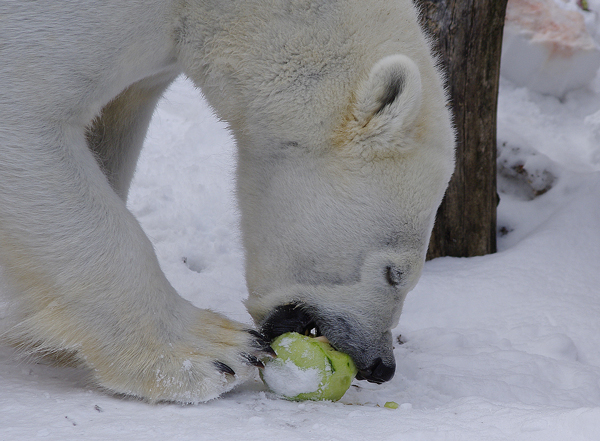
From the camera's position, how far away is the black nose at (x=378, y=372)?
8.10ft

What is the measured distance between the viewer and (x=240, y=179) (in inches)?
105

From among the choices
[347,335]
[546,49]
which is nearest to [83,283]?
[347,335]

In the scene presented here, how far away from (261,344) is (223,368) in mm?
185

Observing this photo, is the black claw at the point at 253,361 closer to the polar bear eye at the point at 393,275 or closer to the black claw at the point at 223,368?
the black claw at the point at 223,368

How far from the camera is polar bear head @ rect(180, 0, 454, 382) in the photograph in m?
2.35

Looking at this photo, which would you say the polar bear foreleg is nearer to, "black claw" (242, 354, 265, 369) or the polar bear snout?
"black claw" (242, 354, 265, 369)

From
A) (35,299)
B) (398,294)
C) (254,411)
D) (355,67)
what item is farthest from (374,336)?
(35,299)

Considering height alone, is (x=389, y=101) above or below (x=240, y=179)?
above

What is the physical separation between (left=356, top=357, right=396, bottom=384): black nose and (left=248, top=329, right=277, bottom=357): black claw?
0.42 meters

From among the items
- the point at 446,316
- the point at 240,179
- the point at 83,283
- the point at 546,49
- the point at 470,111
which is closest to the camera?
the point at 83,283

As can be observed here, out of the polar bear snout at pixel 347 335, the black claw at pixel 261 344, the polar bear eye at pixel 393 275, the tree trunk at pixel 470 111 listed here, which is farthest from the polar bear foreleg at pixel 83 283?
the tree trunk at pixel 470 111

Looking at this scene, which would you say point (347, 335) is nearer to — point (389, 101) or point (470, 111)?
point (389, 101)

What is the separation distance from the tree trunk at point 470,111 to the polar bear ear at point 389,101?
176cm

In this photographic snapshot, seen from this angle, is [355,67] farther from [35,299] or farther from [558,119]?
[558,119]
